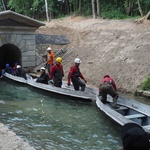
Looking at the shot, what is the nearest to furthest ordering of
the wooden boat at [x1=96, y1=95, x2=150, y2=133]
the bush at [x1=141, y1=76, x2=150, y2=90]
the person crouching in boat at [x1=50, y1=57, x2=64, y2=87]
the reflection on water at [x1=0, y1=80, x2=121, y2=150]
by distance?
the reflection on water at [x1=0, y1=80, x2=121, y2=150] → the wooden boat at [x1=96, y1=95, x2=150, y2=133] → the person crouching in boat at [x1=50, y1=57, x2=64, y2=87] → the bush at [x1=141, y1=76, x2=150, y2=90]

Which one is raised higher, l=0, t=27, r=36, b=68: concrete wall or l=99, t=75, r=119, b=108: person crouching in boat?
l=0, t=27, r=36, b=68: concrete wall

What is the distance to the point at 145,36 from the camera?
18.5m

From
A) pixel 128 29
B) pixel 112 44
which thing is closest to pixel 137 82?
pixel 112 44

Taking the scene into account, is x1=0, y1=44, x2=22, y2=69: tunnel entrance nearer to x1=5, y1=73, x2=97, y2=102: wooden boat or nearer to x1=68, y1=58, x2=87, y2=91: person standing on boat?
x1=5, y1=73, x2=97, y2=102: wooden boat

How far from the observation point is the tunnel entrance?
72.3 ft

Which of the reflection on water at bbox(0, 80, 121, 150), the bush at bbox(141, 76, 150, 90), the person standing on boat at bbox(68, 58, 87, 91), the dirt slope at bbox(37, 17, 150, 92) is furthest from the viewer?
the dirt slope at bbox(37, 17, 150, 92)

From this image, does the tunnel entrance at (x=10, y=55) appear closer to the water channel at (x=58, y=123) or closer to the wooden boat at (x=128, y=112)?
the water channel at (x=58, y=123)

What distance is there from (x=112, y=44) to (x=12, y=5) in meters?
24.1

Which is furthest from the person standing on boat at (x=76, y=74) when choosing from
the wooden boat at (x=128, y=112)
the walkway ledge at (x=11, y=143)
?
the walkway ledge at (x=11, y=143)

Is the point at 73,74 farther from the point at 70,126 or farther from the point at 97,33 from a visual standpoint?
the point at 97,33

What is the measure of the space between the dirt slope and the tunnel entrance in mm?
4048

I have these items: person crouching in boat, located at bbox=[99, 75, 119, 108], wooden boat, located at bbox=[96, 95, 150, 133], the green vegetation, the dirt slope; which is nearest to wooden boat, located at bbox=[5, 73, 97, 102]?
wooden boat, located at bbox=[96, 95, 150, 133]

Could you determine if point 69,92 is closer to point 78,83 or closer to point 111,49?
point 78,83

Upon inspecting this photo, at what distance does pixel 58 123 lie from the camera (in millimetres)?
9445
